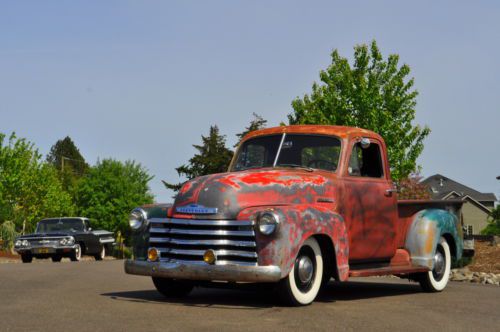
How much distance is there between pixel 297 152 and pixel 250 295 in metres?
1.89

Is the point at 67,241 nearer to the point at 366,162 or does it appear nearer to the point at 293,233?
the point at 366,162

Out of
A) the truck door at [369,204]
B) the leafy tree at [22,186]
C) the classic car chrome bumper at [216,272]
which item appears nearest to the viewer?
the classic car chrome bumper at [216,272]

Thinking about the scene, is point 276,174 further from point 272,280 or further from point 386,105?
point 386,105

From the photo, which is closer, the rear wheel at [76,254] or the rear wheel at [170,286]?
the rear wheel at [170,286]

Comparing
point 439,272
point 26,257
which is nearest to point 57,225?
point 26,257

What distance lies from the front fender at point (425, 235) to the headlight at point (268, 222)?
11.2ft

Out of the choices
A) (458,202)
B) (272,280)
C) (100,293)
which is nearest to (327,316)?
(272,280)

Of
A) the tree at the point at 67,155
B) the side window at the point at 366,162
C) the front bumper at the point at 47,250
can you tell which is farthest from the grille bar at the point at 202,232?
the tree at the point at 67,155

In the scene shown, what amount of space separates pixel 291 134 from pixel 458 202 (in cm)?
319

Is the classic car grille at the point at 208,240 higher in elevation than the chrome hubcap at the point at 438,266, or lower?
higher

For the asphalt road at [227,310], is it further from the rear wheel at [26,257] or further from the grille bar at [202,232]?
the rear wheel at [26,257]

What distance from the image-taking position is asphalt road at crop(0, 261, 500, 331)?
7.35 meters

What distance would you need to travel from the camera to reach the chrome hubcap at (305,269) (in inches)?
356

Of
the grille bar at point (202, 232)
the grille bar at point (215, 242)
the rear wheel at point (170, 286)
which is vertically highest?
the grille bar at point (202, 232)
